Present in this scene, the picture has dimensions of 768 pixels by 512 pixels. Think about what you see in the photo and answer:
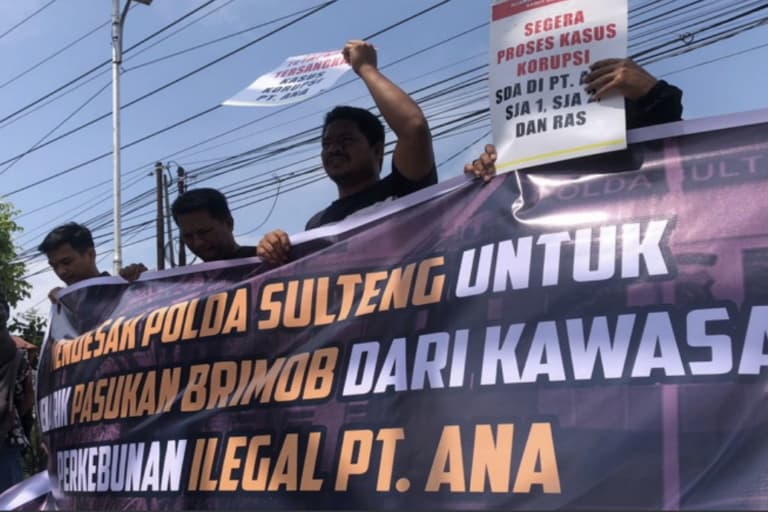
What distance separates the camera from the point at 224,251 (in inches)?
124

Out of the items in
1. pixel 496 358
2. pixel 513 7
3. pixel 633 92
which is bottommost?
pixel 496 358

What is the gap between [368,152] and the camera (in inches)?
115

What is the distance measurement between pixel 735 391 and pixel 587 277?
41cm

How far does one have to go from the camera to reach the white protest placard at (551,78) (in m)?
1.98

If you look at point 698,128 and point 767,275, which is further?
point 698,128

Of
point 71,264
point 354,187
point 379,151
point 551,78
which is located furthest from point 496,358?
point 71,264

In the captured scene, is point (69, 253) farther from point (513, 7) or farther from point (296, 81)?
point (513, 7)

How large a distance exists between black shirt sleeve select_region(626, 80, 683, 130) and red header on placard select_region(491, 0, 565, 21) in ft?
1.07

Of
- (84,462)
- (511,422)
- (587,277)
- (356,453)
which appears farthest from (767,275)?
(84,462)

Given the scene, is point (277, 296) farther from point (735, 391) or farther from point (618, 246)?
point (735, 391)

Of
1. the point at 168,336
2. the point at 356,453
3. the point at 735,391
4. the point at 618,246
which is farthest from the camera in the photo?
the point at 168,336

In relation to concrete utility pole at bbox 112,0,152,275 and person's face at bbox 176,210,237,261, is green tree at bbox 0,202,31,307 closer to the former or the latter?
concrete utility pole at bbox 112,0,152,275

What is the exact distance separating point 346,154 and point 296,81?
0.33m

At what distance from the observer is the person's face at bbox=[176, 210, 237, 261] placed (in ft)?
10.4
